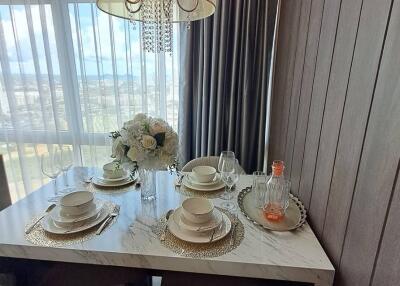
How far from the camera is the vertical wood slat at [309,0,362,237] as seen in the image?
783mm

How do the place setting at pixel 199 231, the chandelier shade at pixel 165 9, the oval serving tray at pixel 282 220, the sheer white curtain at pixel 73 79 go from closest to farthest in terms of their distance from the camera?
the place setting at pixel 199 231 → the oval serving tray at pixel 282 220 → the chandelier shade at pixel 165 9 → the sheer white curtain at pixel 73 79

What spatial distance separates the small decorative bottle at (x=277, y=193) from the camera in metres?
1.08

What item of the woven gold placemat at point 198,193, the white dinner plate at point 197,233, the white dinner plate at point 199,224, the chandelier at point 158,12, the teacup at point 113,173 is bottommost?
the woven gold placemat at point 198,193

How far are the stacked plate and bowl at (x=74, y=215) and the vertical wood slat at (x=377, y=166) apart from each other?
91 cm

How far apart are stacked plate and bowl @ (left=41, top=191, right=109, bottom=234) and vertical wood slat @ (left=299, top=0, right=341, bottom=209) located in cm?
90

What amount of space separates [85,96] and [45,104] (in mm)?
393

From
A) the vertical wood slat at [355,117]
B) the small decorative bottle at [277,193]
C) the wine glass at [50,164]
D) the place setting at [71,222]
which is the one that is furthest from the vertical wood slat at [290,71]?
the wine glass at [50,164]

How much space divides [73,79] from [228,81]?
→ 1.37 metres

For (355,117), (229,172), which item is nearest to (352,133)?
(355,117)

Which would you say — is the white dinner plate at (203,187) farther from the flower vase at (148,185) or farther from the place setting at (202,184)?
the flower vase at (148,185)

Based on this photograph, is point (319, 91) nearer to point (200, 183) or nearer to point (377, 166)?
point (377, 166)

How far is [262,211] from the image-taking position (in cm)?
111

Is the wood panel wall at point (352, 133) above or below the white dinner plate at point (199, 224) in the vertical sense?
above

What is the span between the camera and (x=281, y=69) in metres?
1.63
